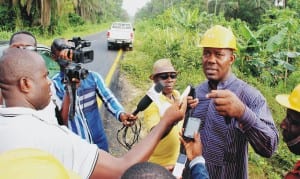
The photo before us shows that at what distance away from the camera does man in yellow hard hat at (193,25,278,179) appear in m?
2.25

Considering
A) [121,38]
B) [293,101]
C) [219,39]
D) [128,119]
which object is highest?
[121,38]

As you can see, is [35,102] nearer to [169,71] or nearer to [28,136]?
[28,136]

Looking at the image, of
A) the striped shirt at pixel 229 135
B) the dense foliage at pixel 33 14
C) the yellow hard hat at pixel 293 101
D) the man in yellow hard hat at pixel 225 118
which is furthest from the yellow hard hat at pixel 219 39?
the dense foliage at pixel 33 14

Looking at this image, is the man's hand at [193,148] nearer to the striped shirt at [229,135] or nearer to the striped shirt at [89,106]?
the striped shirt at [229,135]

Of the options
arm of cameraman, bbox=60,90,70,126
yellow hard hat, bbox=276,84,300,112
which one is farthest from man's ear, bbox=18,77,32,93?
yellow hard hat, bbox=276,84,300,112

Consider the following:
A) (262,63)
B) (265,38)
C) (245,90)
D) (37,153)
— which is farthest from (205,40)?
(265,38)

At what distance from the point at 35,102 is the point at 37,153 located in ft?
2.28

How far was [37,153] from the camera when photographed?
1165 millimetres

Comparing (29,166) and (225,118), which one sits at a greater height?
(29,166)

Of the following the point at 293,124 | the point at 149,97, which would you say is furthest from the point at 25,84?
the point at 293,124

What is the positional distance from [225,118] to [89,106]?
1342 mm

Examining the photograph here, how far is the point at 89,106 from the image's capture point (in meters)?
3.17

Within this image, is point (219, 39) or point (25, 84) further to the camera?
point (219, 39)

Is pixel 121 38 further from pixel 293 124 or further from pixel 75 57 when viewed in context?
pixel 293 124
